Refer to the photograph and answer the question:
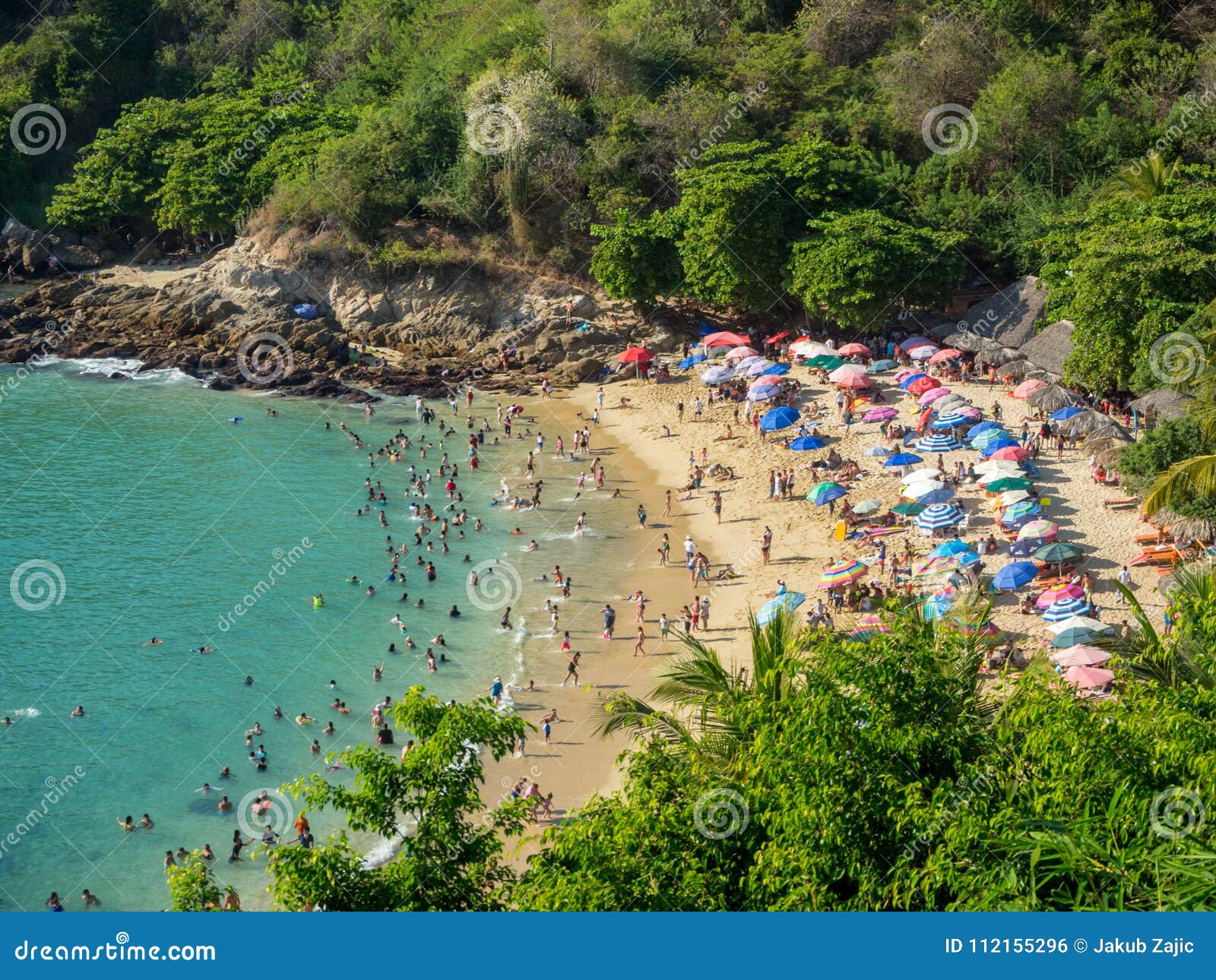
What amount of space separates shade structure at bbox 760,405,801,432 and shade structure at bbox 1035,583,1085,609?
40.9ft

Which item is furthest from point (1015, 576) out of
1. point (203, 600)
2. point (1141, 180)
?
point (1141, 180)

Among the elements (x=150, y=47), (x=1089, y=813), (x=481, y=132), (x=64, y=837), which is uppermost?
(x=150, y=47)

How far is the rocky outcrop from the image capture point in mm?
49375

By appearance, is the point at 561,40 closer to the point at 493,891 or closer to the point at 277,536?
the point at 277,536

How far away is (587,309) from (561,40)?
12991 mm

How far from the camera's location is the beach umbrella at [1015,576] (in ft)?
92.0

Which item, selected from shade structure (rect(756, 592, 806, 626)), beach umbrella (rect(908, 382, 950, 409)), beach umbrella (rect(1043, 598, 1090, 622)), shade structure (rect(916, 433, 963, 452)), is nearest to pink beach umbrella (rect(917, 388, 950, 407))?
beach umbrella (rect(908, 382, 950, 409))

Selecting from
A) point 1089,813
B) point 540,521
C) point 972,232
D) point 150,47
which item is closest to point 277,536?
point 540,521

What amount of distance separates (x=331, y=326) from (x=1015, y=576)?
33.8 meters

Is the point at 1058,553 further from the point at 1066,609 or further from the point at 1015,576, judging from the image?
the point at 1066,609

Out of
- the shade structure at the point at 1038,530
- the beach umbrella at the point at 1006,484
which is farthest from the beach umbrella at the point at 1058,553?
the beach umbrella at the point at 1006,484

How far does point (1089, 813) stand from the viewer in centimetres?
1075

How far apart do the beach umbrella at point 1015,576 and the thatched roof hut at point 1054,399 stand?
9.26 metres

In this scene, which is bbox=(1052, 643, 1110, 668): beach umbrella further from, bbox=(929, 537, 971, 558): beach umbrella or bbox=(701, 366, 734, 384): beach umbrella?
bbox=(701, 366, 734, 384): beach umbrella
